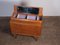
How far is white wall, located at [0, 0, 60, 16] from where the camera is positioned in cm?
216

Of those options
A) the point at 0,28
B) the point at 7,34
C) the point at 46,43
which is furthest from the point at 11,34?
the point at 46,43

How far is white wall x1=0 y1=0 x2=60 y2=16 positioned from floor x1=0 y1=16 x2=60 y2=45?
0.10 metres

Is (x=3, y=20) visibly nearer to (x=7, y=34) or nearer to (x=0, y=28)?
(x=0, y=28)

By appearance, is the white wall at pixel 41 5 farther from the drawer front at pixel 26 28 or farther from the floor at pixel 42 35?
the drawer front at pixel 26 28

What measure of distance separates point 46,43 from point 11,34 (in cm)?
49

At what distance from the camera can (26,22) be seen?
69.0 inches

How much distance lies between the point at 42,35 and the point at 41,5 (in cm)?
50

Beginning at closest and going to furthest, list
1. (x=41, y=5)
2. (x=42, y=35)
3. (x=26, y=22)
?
(x=26, y=22), (x=42, y=35), (x=41, y=5)

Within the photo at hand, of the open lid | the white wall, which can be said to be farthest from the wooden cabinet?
the white wall

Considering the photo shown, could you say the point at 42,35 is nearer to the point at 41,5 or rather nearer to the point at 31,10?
the point at 31,10

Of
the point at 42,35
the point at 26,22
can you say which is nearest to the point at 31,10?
the point at 26,22

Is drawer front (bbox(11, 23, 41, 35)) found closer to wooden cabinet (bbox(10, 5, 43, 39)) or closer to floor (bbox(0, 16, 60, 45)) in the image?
wooden cabinet (bbox(10, 5, 43, 39))

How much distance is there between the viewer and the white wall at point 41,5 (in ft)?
7.09

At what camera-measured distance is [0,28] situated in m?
2.05
